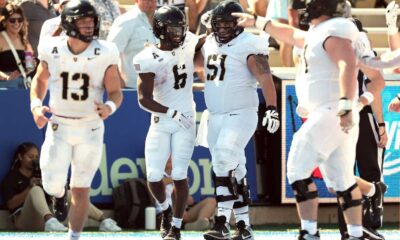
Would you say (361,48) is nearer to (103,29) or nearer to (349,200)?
(349,200)

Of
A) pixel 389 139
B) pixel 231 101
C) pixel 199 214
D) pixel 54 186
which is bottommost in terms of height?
pixel 199 214

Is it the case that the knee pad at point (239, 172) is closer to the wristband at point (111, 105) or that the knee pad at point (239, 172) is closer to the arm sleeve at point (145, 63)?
the arm sleeve at point (145, 63)

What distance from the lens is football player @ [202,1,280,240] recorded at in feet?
34.4

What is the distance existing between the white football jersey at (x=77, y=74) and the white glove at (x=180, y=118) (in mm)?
912

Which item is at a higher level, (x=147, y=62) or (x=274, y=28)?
(x=274, y=28)

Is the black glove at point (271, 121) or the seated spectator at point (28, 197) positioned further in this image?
the seated spectator at point (28, 197)

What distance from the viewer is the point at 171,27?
1084cm

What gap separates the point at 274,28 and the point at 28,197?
3728mm

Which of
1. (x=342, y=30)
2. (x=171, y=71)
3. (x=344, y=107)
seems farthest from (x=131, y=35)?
(x=344, y=107)

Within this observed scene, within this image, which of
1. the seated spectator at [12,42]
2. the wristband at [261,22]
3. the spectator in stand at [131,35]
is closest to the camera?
the wristband at [261,22]

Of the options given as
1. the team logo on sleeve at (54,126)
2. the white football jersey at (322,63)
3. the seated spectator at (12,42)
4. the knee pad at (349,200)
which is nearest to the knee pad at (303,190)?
the knee pad at (349,200)

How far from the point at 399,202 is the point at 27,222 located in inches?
150

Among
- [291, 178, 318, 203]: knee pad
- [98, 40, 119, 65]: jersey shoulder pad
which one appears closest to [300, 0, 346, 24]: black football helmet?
[291, 178, 318, 203]: knee pad

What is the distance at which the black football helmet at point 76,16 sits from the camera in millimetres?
9906
